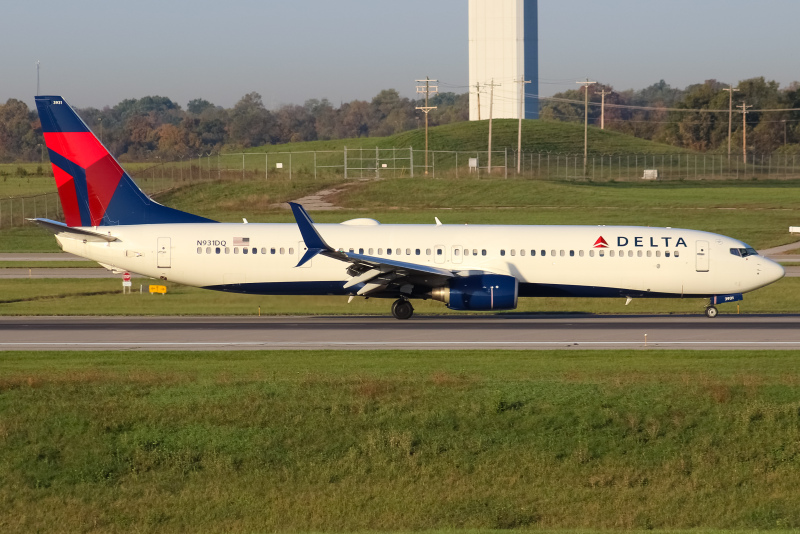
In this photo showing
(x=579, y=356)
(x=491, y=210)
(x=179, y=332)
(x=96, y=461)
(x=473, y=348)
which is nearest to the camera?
(x=96, y=461)

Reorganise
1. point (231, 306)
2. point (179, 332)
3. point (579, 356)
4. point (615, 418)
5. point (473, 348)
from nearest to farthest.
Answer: point (615, 418) → point (579, 356) → point (473, 348) → point (179, 332) → point (231, 306)

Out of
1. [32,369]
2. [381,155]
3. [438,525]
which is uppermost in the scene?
[381,155]

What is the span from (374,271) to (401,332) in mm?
3441

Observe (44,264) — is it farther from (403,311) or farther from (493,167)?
(493,167)

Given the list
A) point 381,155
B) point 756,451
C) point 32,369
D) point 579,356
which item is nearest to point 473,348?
point 579,356

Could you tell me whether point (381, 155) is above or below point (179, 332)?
above

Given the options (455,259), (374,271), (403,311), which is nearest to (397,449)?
(374,271)

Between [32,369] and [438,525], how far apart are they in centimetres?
1358

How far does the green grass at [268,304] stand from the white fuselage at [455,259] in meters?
2.68

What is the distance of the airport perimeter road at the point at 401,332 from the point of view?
1247 inches

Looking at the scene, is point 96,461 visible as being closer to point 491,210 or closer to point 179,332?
point 179,332

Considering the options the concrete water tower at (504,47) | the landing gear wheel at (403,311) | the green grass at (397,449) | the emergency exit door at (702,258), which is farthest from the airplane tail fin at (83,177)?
the concrete water tower at (504,47)

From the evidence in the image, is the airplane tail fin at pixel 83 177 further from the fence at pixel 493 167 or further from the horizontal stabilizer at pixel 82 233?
the fence at pixel 493 167

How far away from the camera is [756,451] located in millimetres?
21891
